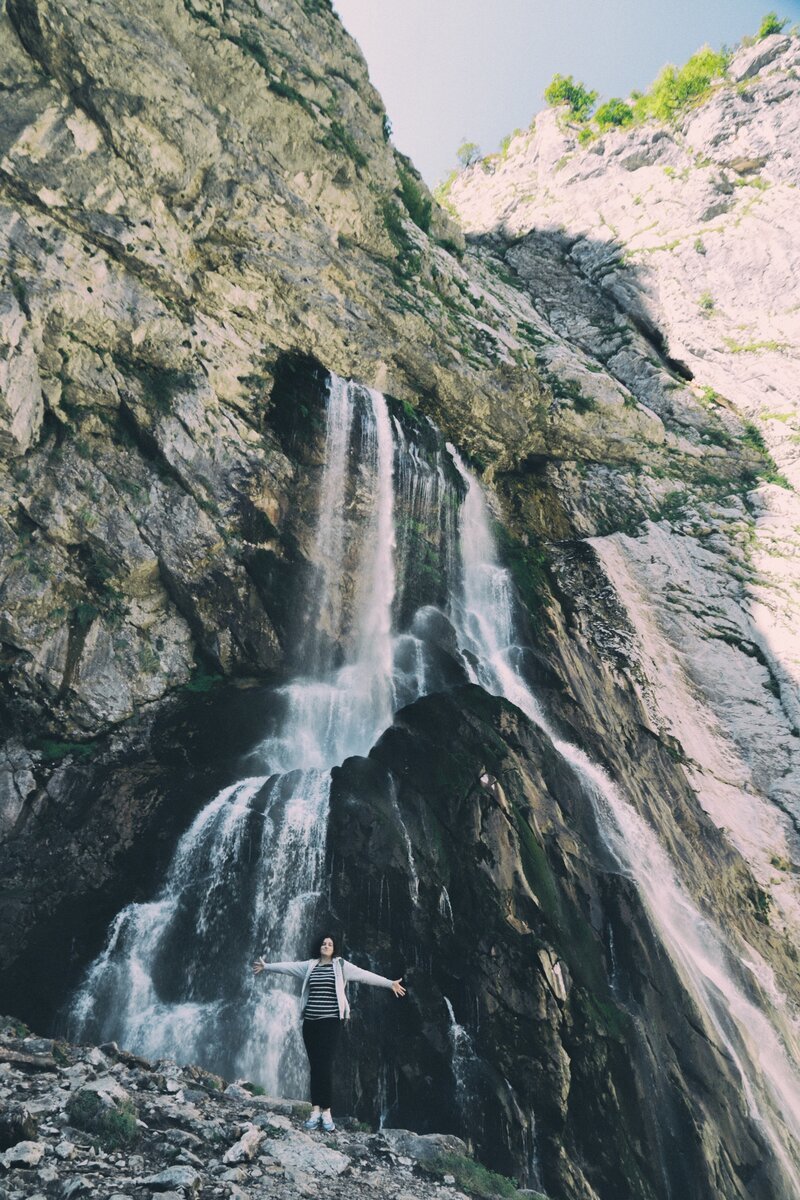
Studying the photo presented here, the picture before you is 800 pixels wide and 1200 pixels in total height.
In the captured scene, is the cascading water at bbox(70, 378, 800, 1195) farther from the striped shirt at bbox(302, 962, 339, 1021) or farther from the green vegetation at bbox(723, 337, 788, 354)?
the green vegetation at bbox(723, 337, 788, 354)

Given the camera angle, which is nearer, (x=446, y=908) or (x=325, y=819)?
(x=446, y=908)

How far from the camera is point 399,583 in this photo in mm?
19891

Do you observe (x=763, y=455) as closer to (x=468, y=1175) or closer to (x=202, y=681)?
(x=202, y=681)

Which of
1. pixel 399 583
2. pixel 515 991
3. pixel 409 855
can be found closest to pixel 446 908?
pixel 409 855

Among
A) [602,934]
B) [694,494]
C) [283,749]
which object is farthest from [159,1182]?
[694,494]

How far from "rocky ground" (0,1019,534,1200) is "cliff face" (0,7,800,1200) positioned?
4.07 meters

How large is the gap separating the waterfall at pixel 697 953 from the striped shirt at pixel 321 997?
31.5 feet

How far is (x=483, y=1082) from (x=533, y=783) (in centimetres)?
552

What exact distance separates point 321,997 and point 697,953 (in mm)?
11200

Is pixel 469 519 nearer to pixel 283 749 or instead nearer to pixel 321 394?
pixel 321 394

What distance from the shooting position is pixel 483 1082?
9453mm

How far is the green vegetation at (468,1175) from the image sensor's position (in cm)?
561

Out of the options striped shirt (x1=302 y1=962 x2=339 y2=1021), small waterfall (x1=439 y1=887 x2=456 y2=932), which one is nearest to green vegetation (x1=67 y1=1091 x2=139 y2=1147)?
striped shirt (x1=302 y1=962 x2=339 y2=1021)

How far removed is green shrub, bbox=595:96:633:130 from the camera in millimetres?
40375
